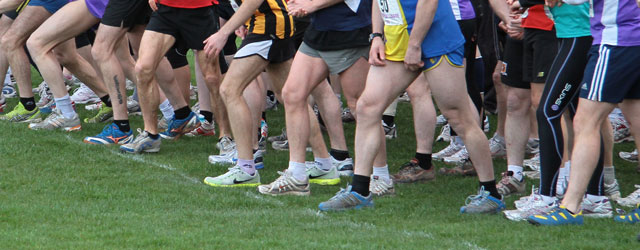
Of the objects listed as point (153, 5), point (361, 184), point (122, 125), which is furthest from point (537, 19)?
point (122, 125)

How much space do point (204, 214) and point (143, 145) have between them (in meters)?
2.50

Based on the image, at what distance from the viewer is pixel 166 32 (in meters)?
7.95

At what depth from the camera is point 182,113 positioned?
9.05 meters

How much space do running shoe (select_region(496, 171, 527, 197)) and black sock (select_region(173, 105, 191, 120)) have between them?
3538 millimetres

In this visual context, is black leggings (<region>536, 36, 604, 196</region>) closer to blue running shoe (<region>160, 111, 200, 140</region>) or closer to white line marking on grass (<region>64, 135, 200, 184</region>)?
white line marking on grass (<region>64, 135, 200, 184</region>)

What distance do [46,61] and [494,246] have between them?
540cm

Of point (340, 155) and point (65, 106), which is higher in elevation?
point (340, 155)

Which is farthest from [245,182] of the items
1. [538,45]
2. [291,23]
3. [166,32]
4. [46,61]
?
[46,61]

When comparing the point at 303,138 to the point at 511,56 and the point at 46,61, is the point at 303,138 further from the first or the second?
the point at 46,61

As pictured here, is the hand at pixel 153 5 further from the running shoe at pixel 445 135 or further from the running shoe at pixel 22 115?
the running shoe at pixel 445 135

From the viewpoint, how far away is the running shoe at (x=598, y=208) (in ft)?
19.2

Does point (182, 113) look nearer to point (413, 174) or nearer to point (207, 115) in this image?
point (207, 115)

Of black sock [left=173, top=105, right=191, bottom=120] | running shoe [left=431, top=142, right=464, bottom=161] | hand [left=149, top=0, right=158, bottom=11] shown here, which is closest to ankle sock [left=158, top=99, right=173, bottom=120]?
black sock [left=173, top=105, right=191, bottom=120]

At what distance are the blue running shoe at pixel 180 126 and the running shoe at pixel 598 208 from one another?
14.2 feet
